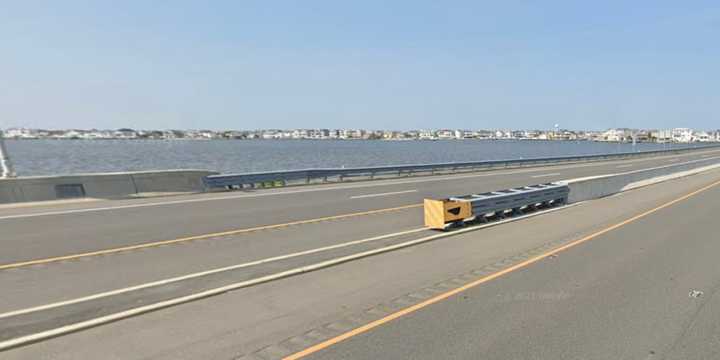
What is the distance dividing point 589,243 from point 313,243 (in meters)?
5.89

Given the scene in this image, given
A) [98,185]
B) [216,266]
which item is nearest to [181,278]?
[216,266]

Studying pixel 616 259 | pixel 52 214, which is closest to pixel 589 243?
pixel 616 259

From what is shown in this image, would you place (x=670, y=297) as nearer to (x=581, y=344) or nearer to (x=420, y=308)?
(x=581, y=344)

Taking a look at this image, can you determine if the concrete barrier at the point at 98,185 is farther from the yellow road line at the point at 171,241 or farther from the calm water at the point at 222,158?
the calm water at the point at 222,158

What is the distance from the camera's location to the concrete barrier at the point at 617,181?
17673 mm

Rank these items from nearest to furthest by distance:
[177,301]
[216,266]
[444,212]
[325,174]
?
1. [177,301]
2. [216,266]
3. [444,212]
4. [325,174]

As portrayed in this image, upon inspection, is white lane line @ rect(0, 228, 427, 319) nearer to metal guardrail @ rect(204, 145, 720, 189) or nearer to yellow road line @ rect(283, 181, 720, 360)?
yellow road line @ rect(283, 181, 720, 360)

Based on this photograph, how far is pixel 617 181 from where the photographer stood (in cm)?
2106

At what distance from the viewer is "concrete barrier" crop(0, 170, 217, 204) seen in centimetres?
1504

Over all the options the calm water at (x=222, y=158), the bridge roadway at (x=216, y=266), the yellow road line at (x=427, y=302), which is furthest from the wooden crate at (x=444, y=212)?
the calm water at (x=222, y=158)

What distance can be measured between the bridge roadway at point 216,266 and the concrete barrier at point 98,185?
1717 mm

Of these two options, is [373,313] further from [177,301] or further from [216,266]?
[216,266]

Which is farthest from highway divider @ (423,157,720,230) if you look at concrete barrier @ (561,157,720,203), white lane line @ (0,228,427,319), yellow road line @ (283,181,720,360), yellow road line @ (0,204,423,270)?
yellow road line @ (0,204,423,270)

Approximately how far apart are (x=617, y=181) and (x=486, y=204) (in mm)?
12342
